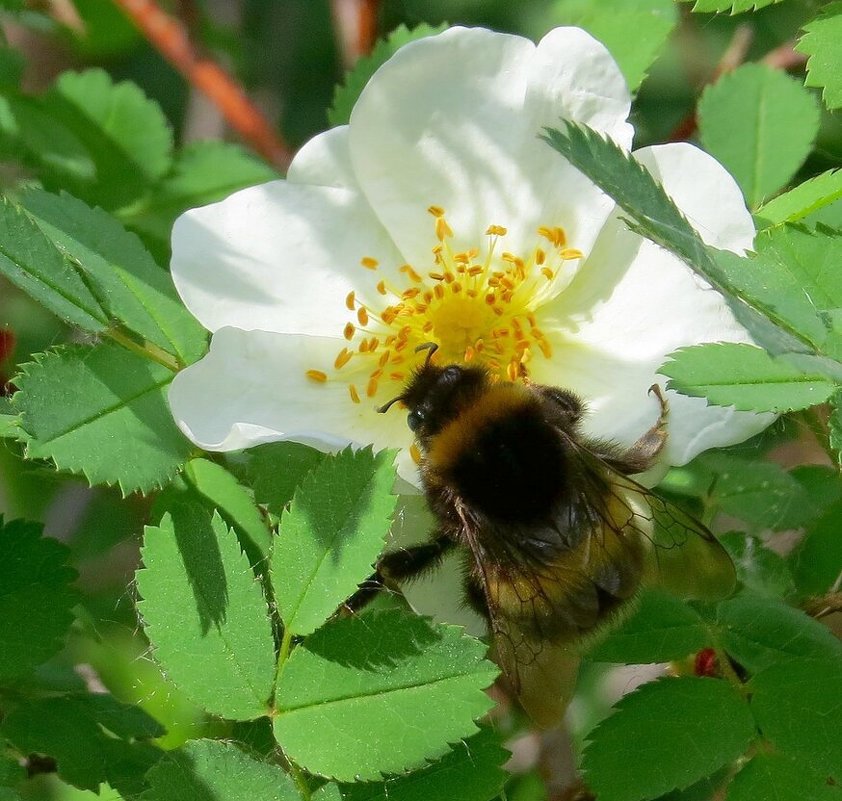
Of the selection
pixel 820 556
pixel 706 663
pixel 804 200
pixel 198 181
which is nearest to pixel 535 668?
pixel 706 663

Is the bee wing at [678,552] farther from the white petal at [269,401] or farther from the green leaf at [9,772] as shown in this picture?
the green leaf at [9,772]

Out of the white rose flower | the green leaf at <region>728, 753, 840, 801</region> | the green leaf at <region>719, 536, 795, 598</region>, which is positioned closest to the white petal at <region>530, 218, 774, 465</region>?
the white rose flower

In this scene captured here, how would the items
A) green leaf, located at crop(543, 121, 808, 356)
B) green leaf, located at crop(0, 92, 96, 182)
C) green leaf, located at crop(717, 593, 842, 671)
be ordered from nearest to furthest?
1. green leaf, located at crop(543, 121, 808, 356)
2. green leaf, located at crop(717, 593, 842, 671)
3. green leaf, located at crop(0, 92, 96, 182)

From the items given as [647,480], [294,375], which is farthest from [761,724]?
[294,375]

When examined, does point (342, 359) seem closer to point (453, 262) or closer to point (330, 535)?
point (453, 262)

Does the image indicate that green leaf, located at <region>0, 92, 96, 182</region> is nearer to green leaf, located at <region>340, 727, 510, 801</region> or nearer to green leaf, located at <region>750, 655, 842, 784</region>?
green leaf, located at <region>340, 727, 510, 801</region>
